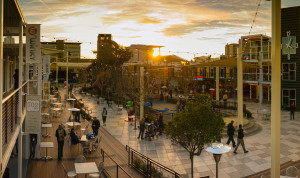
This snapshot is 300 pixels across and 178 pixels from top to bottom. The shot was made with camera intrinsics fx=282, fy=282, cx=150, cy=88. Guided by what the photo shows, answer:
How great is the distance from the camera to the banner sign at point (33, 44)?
9.55 metres

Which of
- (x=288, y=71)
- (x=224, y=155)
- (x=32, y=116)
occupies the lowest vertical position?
(x=224, y=155)

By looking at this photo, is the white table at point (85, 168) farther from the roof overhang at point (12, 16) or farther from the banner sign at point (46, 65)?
the banner sign at point (46, 65)

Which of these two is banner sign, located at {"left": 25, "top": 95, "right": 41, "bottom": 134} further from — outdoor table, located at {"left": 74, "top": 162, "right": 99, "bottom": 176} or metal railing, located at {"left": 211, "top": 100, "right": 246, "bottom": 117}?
metal railing, located at {"left": 211, "top": 100, "right": 246, "bottom": 117}

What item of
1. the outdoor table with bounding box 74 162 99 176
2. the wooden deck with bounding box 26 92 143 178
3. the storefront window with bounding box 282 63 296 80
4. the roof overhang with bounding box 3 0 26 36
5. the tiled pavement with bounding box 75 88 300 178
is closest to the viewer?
the roof overhang with bounding box 3 0 26 36

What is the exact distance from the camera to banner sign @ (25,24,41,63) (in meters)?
9.55

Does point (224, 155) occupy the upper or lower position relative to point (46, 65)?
lower

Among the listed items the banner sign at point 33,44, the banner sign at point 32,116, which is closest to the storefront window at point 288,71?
the banner sign at point 32,116

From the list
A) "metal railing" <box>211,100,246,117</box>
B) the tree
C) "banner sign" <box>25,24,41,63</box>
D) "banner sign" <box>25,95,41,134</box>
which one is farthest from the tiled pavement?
"banner sign" <box>25,24,41,63</box>

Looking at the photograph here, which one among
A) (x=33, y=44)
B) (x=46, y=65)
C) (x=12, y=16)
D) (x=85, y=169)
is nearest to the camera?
(x=12, y=16)

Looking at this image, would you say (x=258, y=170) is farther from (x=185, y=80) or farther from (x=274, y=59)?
(x=185, y=80)

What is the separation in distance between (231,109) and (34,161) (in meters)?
18.8

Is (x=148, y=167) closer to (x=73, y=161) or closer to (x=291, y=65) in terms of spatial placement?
(x=73, y=161)

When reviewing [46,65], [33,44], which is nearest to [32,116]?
[33,44]

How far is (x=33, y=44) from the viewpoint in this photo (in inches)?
381
